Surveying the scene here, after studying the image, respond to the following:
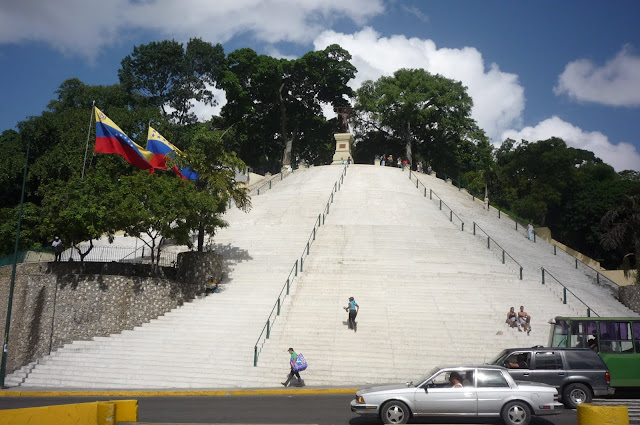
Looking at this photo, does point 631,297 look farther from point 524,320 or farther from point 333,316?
point 333,316

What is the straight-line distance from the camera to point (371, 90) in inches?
2473

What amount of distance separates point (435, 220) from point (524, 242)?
5605 millimetres

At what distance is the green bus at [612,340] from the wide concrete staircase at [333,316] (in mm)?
3542

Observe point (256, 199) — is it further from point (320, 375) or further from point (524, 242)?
point (320, 375)

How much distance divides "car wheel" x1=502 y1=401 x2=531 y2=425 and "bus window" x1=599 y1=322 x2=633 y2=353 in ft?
18.4

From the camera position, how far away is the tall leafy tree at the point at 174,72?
210ft

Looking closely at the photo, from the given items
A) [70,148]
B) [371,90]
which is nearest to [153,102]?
[371,90]

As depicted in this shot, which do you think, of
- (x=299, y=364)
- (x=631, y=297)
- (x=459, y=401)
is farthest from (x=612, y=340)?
(x=631, y=297)

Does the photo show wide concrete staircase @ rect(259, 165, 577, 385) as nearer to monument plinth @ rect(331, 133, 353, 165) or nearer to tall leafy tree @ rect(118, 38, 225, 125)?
monument plinth @ rect(331, 133, 353, 165)

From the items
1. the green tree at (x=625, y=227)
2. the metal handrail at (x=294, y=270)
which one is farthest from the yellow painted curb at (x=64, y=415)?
the green tree at (x=625, y=227)

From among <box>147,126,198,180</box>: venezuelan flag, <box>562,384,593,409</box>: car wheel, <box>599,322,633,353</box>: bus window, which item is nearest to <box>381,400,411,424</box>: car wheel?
<box>562,384,593,409</box>: car wheel

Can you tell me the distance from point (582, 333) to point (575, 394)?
8.62ft

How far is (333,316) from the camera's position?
21109 millimetres

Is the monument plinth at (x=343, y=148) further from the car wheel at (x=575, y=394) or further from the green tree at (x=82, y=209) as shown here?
the car wheel at (x=575, y=394)
